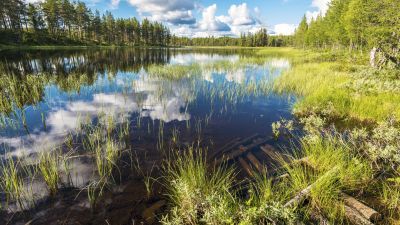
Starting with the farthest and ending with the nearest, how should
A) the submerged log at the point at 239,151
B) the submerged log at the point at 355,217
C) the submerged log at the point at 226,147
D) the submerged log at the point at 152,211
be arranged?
the submerged log at the point at 226,147
the submerged log at the point at 239,151
the submerged log at the point at 152,211
the submerged log at the point at 355,217

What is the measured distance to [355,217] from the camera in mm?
4340

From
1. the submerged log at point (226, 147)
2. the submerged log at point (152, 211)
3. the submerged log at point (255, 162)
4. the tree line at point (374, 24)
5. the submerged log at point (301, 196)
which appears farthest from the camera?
the tree line at point (374, 24)

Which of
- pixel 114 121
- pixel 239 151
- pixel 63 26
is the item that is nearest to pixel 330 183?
pixel 239 151

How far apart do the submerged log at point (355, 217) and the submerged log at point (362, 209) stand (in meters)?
0.09

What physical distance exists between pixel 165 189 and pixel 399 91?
14204mm

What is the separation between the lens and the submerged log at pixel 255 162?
721 cm

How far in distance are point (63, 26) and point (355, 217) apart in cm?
11861

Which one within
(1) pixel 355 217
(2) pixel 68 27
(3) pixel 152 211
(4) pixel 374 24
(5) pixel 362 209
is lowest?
(3) pixel 152 211

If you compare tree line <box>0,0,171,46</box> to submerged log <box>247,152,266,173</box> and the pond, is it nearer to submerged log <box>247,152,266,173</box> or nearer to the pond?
the pond

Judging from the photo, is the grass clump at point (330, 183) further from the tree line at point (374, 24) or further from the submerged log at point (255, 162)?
the tree line at point (374, 24)

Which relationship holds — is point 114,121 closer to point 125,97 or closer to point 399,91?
point 125,97

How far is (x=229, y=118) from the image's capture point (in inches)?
499

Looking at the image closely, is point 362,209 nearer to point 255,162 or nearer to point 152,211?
point 255,162

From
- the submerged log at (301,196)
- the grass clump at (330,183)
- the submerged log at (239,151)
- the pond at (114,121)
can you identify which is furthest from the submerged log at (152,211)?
the grass clump at (330,183)
